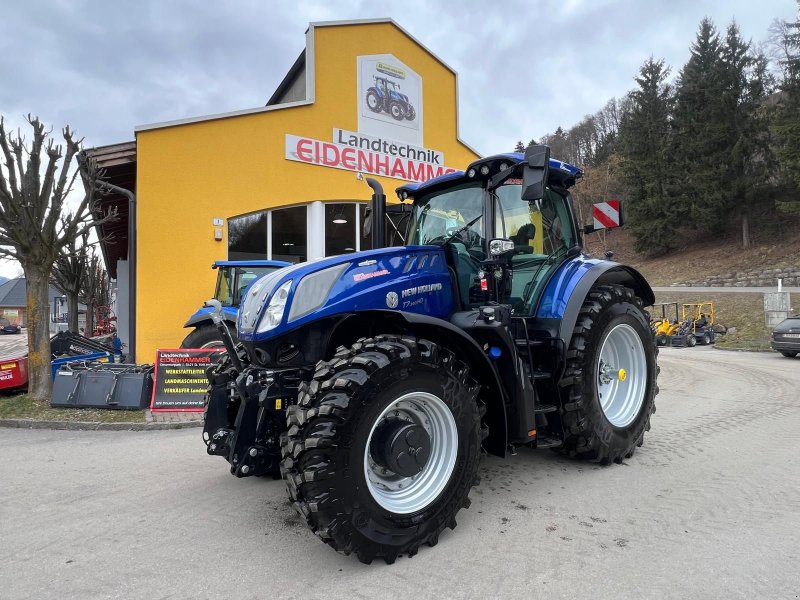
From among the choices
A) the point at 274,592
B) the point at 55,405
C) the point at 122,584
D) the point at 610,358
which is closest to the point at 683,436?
the point at 610,358

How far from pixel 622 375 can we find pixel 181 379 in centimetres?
577

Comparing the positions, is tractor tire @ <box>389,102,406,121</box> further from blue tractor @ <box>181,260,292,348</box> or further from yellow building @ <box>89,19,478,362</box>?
blue tractor @ <box>181,260,292,348</box>

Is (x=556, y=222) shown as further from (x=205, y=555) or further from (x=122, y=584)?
(x=122, y=584)

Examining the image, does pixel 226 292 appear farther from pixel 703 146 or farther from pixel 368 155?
pixel 703 146

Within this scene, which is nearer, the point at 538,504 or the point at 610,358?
the point at 538,504

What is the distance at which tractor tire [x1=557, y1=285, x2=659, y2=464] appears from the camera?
13.6 ft

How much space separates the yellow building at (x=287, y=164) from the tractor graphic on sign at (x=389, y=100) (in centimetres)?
3

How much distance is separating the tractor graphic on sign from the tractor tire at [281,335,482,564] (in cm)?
1066

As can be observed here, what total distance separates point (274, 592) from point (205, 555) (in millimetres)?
632

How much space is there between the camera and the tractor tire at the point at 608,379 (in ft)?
13.6

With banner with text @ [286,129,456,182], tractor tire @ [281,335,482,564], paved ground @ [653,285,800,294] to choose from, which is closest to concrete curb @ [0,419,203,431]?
tractor tire @ [281,335,482,564]

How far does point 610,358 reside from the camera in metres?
5.00

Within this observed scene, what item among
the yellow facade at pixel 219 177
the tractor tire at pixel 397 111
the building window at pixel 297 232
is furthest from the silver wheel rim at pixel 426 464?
the tractor tire at pixel 397 111

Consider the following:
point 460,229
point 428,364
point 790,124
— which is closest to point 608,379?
point 460,229
